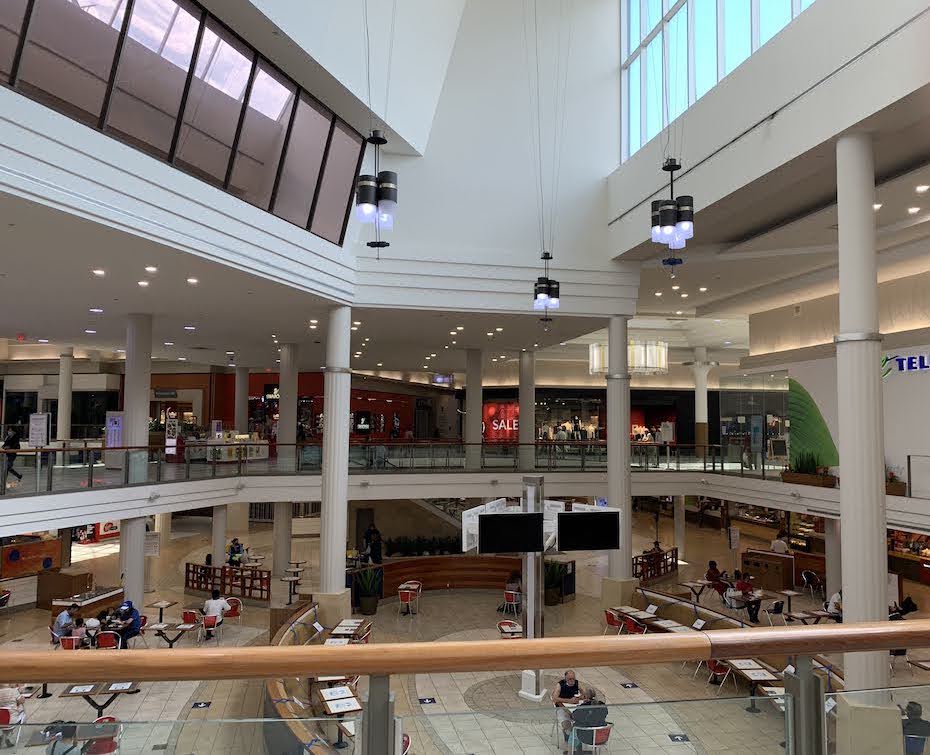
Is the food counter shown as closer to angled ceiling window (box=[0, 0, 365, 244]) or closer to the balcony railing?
the balcony railing

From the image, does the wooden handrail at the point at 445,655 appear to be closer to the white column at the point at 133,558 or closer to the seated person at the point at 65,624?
the seated person at the point at 65,624

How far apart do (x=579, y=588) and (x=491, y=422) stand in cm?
2058

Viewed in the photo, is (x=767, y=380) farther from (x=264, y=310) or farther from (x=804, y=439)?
(x=264, y=310)

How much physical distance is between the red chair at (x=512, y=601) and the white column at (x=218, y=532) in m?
7.76

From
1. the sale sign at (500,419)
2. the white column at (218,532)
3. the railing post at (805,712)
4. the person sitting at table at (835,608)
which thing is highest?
the sale sign at (500,419)

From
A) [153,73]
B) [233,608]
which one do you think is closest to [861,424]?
[153,73]

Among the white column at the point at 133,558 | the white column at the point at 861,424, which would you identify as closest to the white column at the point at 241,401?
the white column at the point at 133,558

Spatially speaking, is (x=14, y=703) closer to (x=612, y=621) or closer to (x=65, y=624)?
(x=65, y=624)

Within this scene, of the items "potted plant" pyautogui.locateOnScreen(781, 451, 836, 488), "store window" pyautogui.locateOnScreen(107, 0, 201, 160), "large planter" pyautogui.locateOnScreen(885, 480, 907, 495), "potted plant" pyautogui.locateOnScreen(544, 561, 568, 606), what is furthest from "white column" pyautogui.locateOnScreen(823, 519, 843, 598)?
"store window" pyautogui.locateOnScreen(107, 0, 201, 160)

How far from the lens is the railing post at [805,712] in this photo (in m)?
1.72

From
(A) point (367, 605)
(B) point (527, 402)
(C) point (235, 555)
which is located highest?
(B) point (527, 402)

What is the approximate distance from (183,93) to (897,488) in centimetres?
1408

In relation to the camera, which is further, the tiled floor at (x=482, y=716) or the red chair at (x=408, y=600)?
the red chair at (x=408, y=600)

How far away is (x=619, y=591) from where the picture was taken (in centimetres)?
1620
